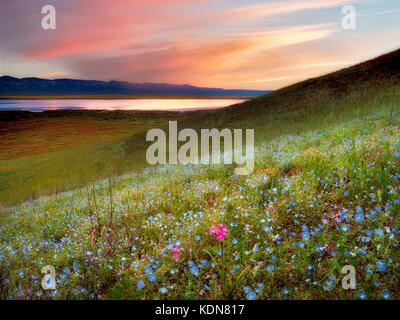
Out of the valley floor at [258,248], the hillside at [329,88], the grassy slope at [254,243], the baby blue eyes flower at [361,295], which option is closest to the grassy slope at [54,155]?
the grassy slope at [254,243]

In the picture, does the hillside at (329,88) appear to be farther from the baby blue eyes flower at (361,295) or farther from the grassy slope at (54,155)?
the baby blue eyes flower at (361,295)

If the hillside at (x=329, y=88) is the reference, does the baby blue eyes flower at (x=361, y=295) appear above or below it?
below

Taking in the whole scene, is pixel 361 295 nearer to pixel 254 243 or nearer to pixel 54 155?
pixel 254 243

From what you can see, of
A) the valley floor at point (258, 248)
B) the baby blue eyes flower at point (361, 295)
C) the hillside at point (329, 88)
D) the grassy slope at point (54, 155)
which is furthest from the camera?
the hillside at point (329, 88)

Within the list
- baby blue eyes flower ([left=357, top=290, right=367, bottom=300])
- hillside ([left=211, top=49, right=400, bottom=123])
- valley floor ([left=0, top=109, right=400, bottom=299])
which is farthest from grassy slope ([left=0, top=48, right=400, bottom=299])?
hillside ([left=211, top=49, right=400, bottom=123])

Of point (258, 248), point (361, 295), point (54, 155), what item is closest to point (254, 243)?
point (258, 248)

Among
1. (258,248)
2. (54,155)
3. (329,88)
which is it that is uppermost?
(329,88)

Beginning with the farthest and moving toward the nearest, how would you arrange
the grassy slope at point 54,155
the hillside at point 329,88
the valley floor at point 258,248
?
the hillside at point 329,88 → the grassy slope at point 54,155 → the valley floor at point 258,248

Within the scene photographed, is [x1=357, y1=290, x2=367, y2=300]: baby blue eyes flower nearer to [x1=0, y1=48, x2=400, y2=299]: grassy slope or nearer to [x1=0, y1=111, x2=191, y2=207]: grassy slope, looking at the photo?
[x1=0, y1=48, x2=400, y2=299]: grassy slope

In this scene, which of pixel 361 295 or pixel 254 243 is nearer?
pixel 361 295

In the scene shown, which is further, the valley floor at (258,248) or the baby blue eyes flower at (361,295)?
the valley floor at (258,248)

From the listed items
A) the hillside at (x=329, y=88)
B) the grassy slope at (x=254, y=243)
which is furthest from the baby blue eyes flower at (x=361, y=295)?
the hillside at (x=329, y=88)

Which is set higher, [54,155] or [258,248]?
[258,248]
